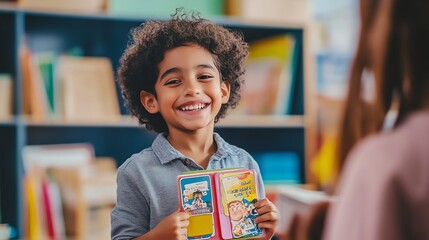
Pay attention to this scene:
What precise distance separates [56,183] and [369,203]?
1503 millimetres

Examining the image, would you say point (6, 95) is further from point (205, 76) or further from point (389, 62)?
point (389, 62)

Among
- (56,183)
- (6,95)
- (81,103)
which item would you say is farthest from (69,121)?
(56,183)

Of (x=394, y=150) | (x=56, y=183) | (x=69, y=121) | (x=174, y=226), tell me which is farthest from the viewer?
(x=69, y=121)

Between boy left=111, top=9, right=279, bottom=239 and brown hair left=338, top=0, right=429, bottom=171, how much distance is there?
138 millimetres

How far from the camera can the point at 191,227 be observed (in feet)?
1.57

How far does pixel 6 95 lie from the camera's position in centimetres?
204

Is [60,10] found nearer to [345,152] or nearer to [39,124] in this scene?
[39,124]

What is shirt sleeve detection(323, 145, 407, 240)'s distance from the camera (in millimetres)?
342

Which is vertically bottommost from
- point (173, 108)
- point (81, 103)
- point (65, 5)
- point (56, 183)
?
point (56, 183)

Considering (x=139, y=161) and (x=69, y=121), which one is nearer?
(x=139, y=161)

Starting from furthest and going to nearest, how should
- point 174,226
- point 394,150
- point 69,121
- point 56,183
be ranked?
point 69,121
point 56,183
point 174,226
point 394,150

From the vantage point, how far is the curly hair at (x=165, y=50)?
0.53 metres

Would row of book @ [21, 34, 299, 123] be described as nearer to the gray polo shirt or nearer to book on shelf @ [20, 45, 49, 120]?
book on shelf @ [20, 45, 49, 120]

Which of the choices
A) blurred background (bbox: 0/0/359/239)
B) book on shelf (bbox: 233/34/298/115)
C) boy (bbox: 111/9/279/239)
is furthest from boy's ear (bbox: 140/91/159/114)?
blurred background (bbox: 0/0/359/239)
